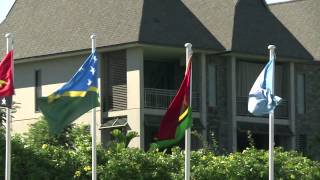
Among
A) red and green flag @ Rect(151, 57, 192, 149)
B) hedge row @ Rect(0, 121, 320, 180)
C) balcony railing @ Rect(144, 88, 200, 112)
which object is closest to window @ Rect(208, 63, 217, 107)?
balcony railing @ Rect(144, 88, 200, 112)

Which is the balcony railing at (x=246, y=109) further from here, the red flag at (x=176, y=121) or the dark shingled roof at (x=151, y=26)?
the red flag at (x=176, y=121)

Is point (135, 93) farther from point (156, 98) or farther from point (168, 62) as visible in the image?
point (168, 62)

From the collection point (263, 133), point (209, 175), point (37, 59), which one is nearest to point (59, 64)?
point (37, 59)

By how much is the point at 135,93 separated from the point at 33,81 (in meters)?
6.09

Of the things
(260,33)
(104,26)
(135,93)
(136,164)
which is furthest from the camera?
(260,33)

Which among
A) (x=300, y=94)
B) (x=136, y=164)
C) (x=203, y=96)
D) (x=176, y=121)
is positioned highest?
(x=300, y=94)

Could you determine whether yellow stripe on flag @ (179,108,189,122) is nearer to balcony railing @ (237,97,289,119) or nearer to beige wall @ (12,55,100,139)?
beige wall @ (12,55,100,139)

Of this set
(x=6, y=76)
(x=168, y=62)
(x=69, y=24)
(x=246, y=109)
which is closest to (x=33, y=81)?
(x=69, y=24)

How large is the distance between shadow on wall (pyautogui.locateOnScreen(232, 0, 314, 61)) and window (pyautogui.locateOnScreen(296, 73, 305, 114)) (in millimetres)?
1398

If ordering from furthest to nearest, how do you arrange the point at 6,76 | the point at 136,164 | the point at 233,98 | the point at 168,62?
the point at 168,62 < the point at 233,98 < the point at 136,164 < the point at 6,76

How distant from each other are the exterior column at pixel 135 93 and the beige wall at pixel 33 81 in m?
2.57

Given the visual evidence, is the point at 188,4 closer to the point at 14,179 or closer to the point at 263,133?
the point at 263,133

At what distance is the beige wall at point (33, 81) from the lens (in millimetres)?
51938

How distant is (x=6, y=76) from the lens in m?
31.2
